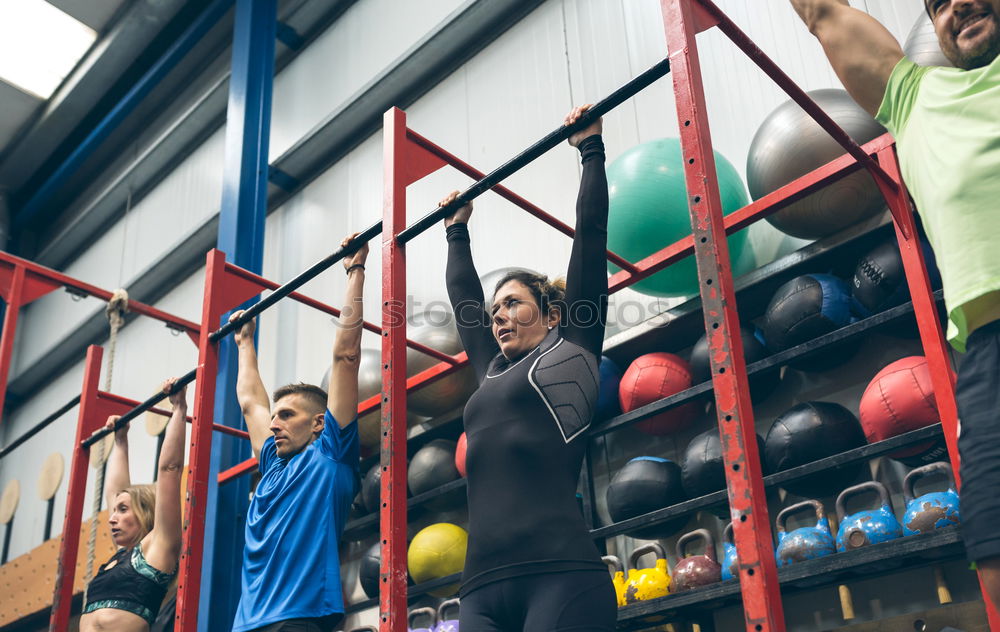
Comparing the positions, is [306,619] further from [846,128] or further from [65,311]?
[65,311]

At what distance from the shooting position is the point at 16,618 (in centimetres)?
754

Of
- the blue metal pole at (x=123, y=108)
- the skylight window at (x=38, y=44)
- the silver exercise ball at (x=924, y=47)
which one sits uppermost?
the skylight window at (x=38, y=44)

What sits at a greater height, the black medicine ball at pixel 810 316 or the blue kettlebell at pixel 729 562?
the black medicine ball at pixel 810 316

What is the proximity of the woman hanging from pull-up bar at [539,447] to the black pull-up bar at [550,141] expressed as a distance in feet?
0.12

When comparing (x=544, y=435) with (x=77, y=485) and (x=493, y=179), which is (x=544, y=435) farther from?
(x=77, y=485)

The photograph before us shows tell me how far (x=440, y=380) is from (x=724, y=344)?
3010 mm

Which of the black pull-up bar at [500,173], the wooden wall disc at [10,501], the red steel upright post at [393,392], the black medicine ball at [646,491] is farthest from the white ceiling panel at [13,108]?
the black medicine ball at [646,491]

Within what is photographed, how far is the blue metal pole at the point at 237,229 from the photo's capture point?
17.5 feet

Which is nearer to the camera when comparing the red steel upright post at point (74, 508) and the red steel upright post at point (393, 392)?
the red steel upright post at point (393, 392)

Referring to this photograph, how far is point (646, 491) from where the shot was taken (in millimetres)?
3615

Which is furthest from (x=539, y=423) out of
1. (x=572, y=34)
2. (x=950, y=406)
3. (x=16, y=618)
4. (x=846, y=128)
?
(x=16, y=618)

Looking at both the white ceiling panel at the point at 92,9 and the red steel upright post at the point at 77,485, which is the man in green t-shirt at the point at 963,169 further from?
the white ceiling panel at the point at 92,9

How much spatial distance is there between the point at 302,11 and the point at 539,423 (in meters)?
6.17

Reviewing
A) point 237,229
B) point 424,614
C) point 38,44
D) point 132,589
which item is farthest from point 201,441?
point 38,44
